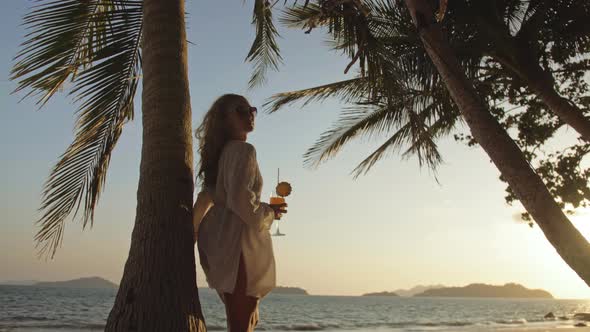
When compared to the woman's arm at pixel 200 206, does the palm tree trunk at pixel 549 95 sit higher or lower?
higher

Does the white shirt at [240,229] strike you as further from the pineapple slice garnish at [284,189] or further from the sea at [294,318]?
the sea at [294,318]

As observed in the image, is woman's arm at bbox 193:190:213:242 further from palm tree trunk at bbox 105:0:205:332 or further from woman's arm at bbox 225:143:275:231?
woman's arm at bbox 225:143:275:231

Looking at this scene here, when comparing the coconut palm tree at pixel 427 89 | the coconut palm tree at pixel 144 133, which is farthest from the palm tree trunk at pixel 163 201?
the coconut palm tree at pixel 427 89

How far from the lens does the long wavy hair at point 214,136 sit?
2.62 metres

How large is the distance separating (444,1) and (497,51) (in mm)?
3156

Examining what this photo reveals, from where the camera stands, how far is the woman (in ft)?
7.54

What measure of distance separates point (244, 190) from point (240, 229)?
0.21 metres

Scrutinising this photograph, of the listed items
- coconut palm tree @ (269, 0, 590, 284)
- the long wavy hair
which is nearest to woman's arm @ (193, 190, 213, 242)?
the long wavy hair

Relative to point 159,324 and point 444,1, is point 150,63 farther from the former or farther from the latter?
point 444,1

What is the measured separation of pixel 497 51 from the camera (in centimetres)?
593

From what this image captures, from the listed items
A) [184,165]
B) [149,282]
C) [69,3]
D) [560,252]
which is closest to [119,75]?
[69,3]

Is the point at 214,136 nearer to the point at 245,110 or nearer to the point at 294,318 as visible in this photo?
the point at 245,110

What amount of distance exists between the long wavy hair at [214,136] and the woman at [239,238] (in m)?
0.10

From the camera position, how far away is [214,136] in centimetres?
263
